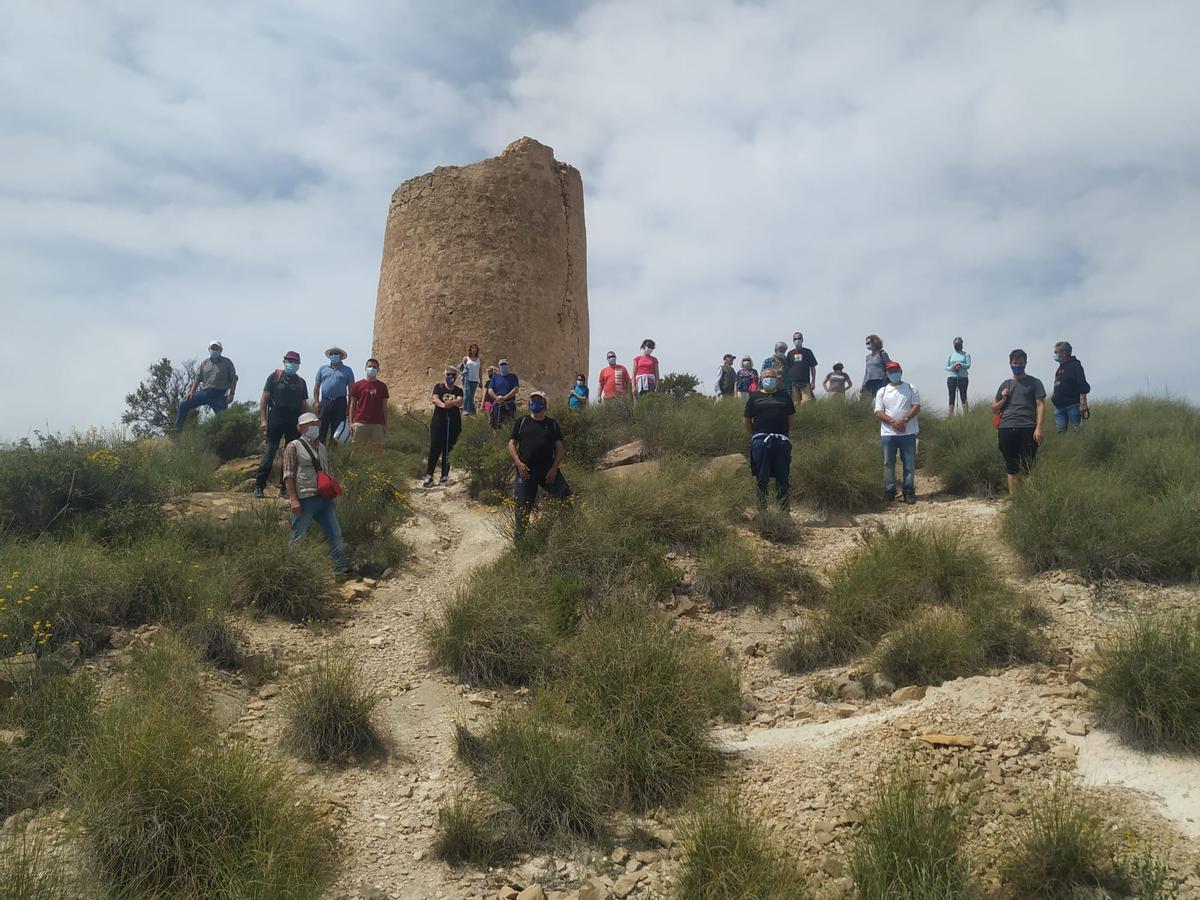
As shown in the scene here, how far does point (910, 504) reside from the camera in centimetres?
Result: 924

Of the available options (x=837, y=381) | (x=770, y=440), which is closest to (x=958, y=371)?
(x=837, y=381)

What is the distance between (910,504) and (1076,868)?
6069mm

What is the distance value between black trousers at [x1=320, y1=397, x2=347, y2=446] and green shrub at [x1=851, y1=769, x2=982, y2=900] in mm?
8061

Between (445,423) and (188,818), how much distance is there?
6919 mm

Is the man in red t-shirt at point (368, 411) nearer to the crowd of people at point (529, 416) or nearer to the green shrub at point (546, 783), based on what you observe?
the crowd of people at point (529, 416)

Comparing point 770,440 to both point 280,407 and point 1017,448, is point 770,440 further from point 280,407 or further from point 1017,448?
point 280,407

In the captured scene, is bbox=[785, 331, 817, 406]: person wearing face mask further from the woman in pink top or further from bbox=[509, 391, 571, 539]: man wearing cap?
bbox=[509, 391, 571, 539]: man wearing cap

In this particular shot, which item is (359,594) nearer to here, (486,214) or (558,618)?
(558,618)

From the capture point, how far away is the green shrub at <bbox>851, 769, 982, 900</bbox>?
11.2 ft

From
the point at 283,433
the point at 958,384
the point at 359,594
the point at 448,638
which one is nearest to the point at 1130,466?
the point at 958,384

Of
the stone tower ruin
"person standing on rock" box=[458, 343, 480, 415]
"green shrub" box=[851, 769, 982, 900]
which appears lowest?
"green shrub" box=[851, 769, 982, 900]

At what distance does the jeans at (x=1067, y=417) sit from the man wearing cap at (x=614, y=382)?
19.0 feet

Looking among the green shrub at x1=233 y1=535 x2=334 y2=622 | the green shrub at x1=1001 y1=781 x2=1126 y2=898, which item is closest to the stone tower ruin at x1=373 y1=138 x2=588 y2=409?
the green shrub at x1=233 y1=535 x2=334 y2=622

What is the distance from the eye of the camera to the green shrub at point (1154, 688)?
13.9 ft
